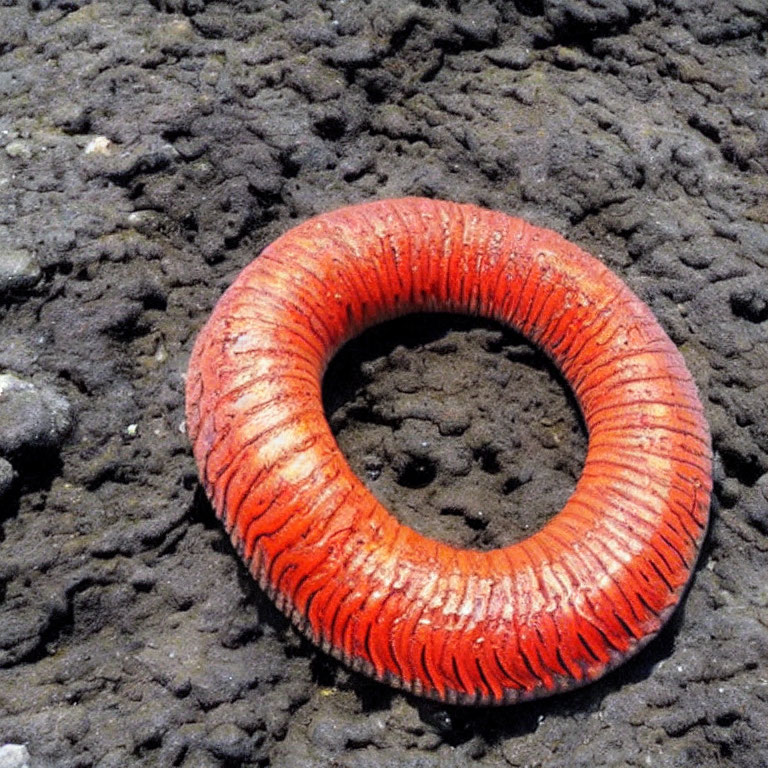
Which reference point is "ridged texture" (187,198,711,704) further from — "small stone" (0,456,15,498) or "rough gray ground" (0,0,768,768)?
"small stone" (0,456,15,498)

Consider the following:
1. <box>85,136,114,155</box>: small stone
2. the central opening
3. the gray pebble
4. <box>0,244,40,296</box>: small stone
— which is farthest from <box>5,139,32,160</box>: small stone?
the central opening

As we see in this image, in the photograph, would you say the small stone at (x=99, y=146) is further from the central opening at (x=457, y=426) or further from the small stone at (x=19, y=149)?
the central opening at (x=457, y=426)

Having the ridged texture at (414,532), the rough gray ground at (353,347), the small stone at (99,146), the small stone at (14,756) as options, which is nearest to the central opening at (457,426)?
the rough gray ground at (353,347)

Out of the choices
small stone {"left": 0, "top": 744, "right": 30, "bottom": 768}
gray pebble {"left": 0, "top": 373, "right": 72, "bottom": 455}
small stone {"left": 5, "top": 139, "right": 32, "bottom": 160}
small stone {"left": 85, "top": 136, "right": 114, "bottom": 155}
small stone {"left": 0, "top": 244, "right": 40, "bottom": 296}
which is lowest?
small stone {"left": 0, "top": 744, "right": 30, "bottom": 768}

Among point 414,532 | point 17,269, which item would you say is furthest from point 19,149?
point 414,532

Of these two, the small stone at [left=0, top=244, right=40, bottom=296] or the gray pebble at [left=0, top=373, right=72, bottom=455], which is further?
the small stone at [left=0, top=244, right=40, bottom=296]

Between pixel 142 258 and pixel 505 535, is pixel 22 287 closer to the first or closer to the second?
pixel 142 258
